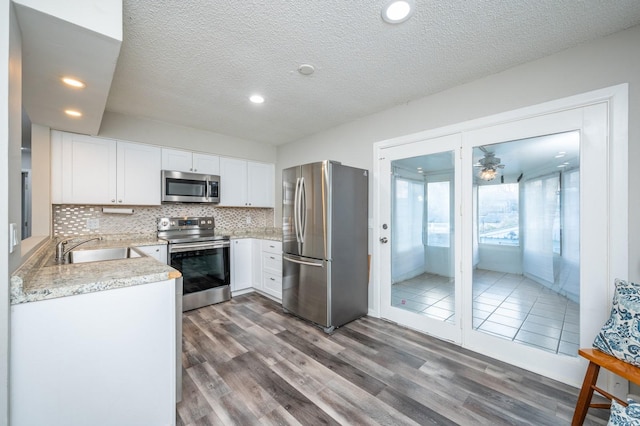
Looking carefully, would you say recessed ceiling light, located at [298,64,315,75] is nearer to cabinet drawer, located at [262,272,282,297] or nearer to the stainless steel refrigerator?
the stainless steel refrigerator

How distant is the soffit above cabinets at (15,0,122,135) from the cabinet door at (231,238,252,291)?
2268 millimetres

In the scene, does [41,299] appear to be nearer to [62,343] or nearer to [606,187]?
[62,343]

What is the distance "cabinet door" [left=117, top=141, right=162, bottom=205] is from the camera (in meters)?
3.22

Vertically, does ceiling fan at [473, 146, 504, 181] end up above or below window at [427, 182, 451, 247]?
above

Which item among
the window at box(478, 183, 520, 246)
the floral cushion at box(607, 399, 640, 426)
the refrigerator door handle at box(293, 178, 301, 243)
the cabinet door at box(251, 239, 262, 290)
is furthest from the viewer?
the cabinet door at box(251, 239, 262, 290)

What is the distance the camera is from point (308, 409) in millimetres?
1661

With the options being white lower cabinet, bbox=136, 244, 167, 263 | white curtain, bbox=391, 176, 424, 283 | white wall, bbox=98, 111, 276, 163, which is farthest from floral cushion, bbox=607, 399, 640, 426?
white wall, bbox=98, 111, 276, 163

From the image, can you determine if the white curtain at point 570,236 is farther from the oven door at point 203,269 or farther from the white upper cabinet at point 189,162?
the white upper cabinet at point 189,162

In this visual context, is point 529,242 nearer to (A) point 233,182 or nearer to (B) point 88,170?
(A) point 233,182

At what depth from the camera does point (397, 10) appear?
1533 mm

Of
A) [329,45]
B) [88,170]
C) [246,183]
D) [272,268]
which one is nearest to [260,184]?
[246,183]

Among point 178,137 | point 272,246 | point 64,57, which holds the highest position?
point 178,137

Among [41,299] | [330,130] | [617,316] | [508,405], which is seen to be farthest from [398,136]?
[41,299]

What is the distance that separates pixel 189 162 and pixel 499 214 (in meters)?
3.85
